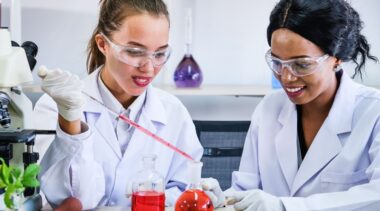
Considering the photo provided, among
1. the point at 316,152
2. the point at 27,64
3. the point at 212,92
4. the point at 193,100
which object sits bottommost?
the point at 193,100

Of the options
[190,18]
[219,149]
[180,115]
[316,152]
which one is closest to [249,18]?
[190,18]

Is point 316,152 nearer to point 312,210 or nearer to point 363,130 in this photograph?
point 363,130

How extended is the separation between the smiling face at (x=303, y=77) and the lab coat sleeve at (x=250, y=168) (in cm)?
23

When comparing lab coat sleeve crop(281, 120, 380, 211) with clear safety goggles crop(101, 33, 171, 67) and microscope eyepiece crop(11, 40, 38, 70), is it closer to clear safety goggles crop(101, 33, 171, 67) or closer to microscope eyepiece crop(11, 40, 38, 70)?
clear safety goggles crop(101, 33, 171, 67)

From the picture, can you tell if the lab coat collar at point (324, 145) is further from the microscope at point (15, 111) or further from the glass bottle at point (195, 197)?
the microscope at point (15, 111)

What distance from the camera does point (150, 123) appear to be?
1.75m

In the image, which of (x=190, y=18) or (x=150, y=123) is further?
(x=190, y=18)

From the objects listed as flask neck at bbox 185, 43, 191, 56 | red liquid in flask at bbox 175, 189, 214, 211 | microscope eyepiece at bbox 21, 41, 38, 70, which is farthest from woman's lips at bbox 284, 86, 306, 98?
flask neck at bbox 185, 43, 191, 56

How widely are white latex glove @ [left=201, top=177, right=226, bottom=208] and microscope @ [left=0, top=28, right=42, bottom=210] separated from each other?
442mm

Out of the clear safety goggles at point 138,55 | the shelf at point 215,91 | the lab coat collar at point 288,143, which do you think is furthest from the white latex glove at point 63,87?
the shelf at point 215,91

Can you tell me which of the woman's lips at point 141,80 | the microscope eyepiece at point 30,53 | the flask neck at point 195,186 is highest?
the microscope eyepiece at point 30,53

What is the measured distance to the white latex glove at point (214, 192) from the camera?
1368mm

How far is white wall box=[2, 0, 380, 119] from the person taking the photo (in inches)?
→ 112

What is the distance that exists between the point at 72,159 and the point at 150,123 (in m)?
0.37
